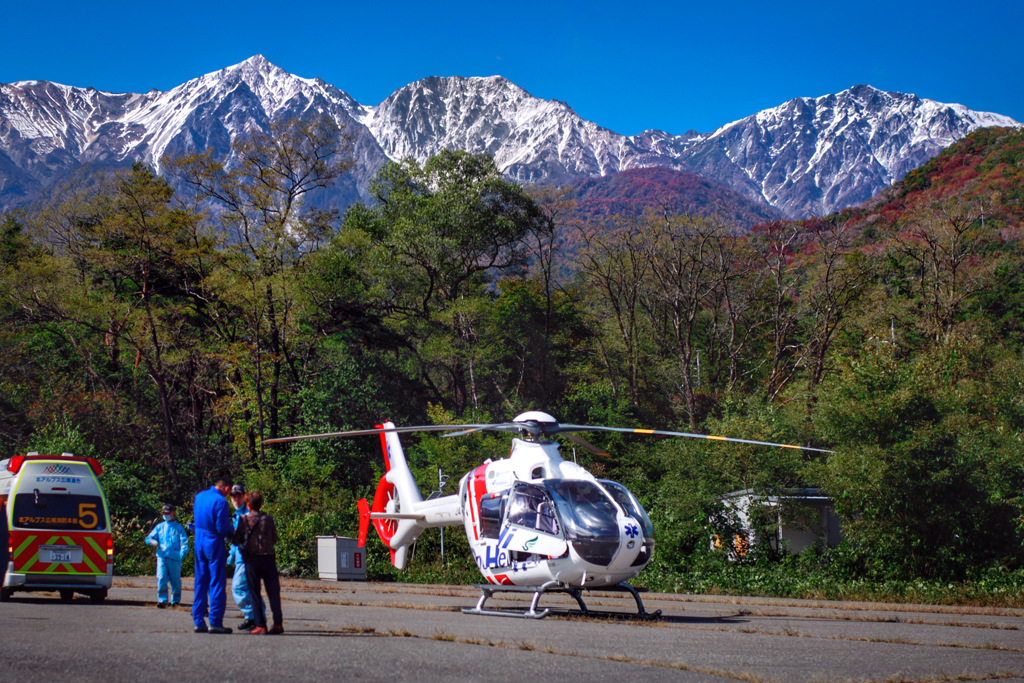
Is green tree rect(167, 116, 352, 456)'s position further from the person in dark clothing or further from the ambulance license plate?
the person in dark clothing

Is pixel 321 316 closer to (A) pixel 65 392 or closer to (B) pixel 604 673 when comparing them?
(A) pixel 65 392

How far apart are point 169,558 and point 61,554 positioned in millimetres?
2075

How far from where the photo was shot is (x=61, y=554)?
43.2 ft

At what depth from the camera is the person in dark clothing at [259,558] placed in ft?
28.3

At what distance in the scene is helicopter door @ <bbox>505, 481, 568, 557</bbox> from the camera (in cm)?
1166

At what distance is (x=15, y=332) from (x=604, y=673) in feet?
106

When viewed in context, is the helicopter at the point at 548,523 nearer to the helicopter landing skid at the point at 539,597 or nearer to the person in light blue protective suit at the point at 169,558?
the helicopter landing skid at the point at 539,597

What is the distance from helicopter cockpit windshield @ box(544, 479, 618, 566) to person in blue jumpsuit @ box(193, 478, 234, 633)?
454 centimetres

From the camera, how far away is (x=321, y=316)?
33.5m

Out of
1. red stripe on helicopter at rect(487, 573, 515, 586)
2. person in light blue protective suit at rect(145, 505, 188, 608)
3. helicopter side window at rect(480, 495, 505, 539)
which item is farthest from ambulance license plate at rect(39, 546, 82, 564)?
red stripe on helicopter at rect(487, 573, 515, 586)

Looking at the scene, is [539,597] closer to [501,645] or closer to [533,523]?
[533,523]

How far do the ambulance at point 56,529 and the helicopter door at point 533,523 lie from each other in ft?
21.3

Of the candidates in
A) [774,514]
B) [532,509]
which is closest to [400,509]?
[532,509]

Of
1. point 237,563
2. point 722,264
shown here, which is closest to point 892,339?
point 722,264
